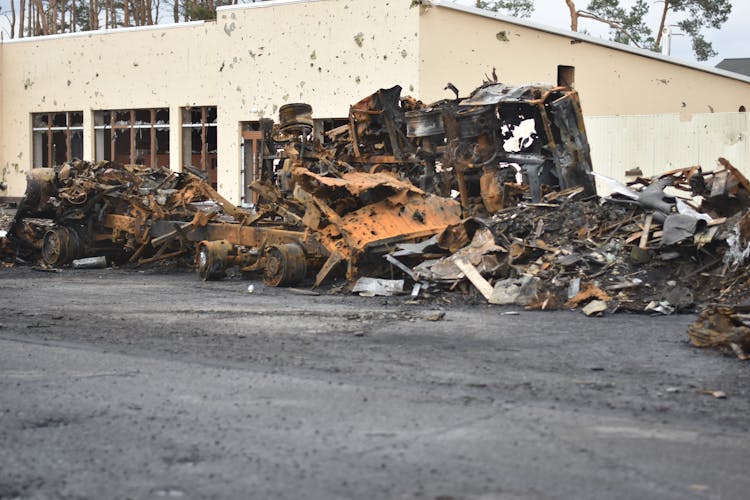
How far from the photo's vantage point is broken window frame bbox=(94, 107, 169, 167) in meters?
30.4

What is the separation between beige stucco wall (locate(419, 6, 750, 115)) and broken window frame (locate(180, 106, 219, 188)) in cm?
741

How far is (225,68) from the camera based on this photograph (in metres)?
28.0

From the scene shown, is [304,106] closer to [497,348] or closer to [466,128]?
[466,128]

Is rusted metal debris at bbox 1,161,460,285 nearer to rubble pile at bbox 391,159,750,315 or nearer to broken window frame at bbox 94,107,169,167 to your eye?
rubble pile at bbox 391,159,750,315

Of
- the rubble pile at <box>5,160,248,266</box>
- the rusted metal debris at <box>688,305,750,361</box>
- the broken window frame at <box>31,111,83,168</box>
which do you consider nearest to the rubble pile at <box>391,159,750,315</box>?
the rusted metal debris at <box>688,305,750,361</box>

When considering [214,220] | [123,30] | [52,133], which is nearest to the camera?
[214,220]

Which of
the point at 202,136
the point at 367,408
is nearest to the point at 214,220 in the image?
the point at 367,408

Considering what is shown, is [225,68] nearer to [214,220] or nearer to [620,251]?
[214,220]

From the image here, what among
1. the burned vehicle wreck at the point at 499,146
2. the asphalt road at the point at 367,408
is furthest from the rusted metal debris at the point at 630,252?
the burned vehicle wreck at the point at 499,146

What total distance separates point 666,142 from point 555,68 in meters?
6.36

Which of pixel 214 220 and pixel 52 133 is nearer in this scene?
pixel 214 220

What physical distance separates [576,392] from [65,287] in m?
9.40

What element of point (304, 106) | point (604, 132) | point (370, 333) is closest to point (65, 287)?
point (304, 106)

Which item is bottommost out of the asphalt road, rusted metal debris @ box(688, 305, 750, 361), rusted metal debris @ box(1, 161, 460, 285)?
the asphalt road
